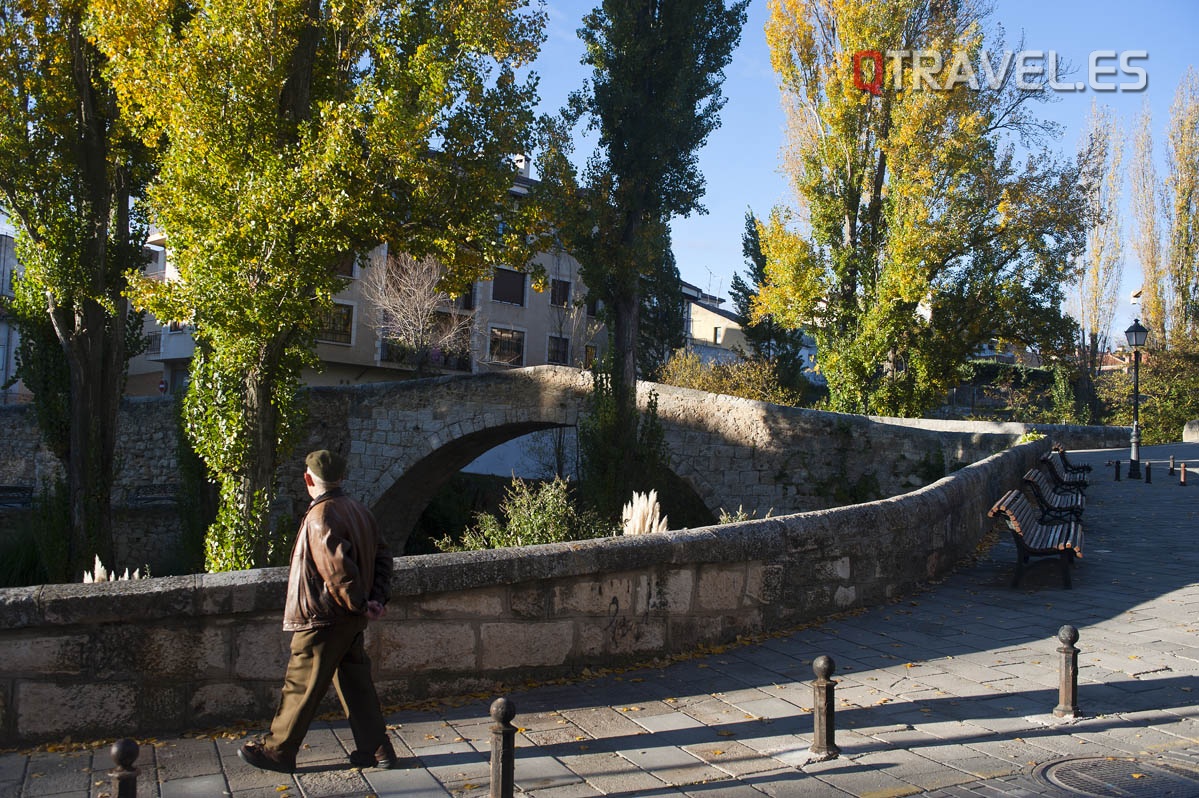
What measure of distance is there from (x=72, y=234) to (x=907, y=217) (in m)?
16.2

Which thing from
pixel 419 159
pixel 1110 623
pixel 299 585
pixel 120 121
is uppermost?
pixel 120 121

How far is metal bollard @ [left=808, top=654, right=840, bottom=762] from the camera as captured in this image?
4230 millimetres

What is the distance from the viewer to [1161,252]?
3438 centimetres

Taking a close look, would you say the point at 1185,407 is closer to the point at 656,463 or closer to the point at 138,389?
the point at 656,463

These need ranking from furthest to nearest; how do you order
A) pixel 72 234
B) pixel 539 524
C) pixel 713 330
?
pixel 713 330 < pixel 72 234 < pixel 539 524

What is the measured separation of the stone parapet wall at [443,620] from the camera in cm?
431

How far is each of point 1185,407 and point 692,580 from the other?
1247 inches

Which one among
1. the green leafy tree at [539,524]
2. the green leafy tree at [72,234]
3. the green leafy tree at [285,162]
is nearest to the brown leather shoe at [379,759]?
the green leafy tree at [539,524]

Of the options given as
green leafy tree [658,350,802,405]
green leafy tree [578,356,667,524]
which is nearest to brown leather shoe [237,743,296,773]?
green leafy tree [578,356,667,524]

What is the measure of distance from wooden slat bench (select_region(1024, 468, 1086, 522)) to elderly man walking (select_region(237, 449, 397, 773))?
7765mm

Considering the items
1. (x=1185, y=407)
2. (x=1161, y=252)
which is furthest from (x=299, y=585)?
(x=1161, y=252)

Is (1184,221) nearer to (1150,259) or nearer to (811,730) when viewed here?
(1150,259)

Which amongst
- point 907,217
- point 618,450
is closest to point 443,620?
point 618,450

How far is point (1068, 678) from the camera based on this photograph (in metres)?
4.79
